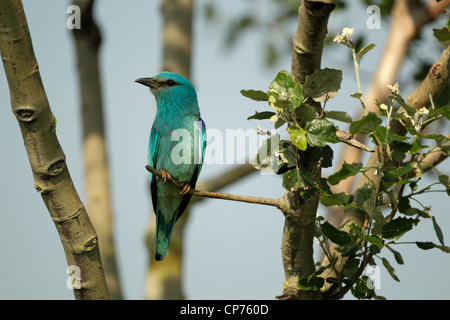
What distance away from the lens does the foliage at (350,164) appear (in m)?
2.19

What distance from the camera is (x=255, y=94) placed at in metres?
2.29

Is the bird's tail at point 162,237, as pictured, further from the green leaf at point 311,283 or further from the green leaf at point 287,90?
the green leaf at point 287,90

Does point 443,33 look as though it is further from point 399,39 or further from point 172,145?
point 399,39

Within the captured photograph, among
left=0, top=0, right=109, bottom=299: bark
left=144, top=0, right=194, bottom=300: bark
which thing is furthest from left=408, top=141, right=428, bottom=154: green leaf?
left=144, top=0, right=194, bottom=300: bark

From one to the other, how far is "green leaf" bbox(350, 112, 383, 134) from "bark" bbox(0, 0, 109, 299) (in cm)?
127

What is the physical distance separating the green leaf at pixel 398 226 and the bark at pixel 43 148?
1.35 metres

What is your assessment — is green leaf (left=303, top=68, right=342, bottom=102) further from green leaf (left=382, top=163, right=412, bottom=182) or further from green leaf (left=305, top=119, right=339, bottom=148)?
green leaf (left=382, top=163, right=412, bottom=182)

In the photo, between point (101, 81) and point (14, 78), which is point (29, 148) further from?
point (101, 81)

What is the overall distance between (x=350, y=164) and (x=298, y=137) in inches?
12.9

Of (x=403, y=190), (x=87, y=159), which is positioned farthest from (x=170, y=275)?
(x=403, y=190)

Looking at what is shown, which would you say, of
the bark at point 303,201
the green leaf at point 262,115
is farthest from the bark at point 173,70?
the green leaf at point 262,115

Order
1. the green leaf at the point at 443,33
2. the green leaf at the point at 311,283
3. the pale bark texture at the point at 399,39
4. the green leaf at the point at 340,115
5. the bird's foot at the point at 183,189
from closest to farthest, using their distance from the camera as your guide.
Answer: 1. the green leaf at the point at 340,115
2. the green leaf at the point at 311,283
3. the green leaf at the point at 443,33
4. the bird's foot at the point at 183,189
5. the pale bark texture at the point at 399,39

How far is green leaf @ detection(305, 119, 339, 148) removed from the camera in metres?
2.16

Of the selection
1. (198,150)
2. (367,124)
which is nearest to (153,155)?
(198,150)
